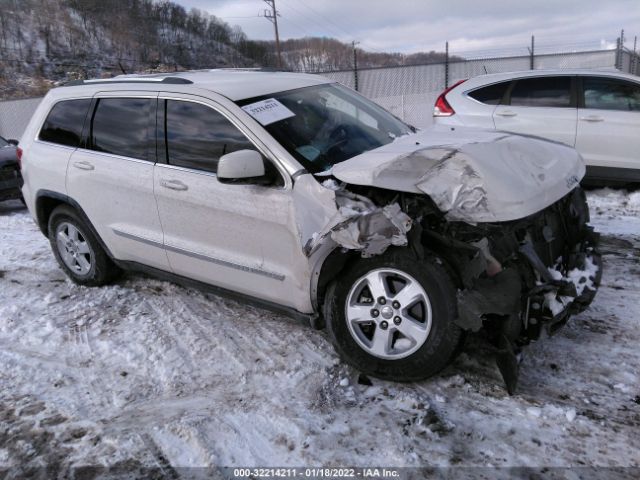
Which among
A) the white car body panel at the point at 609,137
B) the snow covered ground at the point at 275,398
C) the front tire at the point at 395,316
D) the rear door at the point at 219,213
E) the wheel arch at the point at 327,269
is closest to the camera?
the snow covered ground at the point at 275,398

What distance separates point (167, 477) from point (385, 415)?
115cm

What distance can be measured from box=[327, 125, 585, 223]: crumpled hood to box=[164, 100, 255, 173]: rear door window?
81 centimetres

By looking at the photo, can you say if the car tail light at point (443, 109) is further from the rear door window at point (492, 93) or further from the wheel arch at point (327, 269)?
the wheel arch at point (327, 269)

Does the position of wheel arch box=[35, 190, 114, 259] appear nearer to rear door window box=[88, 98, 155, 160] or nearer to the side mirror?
rear door window box=[88, 98, 155, 160]

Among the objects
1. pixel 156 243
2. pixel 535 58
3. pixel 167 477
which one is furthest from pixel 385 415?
pixel 535 58

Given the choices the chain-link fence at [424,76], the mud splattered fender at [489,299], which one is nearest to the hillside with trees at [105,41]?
the chain-link fence at [424,76]

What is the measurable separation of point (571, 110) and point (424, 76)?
976 centimetres

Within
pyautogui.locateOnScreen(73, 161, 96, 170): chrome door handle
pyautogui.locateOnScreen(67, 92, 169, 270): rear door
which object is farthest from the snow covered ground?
pyautogui.locateOnScreen(73, 161, 96, 170): chrome door handle

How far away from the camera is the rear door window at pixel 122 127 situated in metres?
4.01

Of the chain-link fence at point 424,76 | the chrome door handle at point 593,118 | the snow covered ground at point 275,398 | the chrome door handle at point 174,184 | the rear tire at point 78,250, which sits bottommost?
the snow covered ground at point 275,398

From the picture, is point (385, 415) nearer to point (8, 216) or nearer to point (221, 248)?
point (221, 248)

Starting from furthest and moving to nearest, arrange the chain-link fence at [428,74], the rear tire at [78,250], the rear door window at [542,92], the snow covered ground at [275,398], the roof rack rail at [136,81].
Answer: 1. the chain-link fence at [428,74]
2. the rear door window at [542,92]
3. the rear tire at [78,250]
4. the roof rack rail at [136,81]
5. the snow covered ground at [275,398]

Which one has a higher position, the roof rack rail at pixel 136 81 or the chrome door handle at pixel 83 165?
the roof rack rail at pixel 136 81

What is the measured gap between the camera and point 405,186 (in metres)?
2.90
